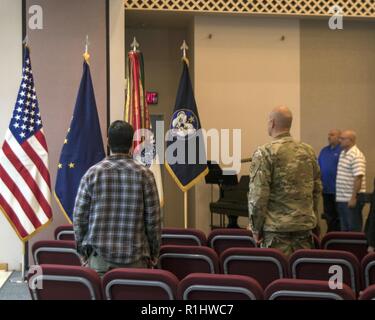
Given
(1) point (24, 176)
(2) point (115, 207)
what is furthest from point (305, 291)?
(1) point (24, 176)

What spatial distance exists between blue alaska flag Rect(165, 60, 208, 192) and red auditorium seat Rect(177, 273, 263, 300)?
3841mm

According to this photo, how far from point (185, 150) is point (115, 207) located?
10.8ft

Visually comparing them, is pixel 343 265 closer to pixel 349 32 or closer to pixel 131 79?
pixel 131 79

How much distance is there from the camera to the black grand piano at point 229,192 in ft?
24.9

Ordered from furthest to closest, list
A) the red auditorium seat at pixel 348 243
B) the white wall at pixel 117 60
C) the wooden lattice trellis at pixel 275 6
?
the wooden lattice trellis at pixel 275 6 < the white wall at pixel 117 60 < the red auditorium seat at pixel 348 243

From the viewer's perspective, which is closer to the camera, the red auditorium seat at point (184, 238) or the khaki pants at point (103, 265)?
the khaki pants at point (103, 265)

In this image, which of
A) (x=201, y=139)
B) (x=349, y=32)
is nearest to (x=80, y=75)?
(x=201, y=139)

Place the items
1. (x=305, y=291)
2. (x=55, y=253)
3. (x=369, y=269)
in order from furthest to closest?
(x=55, y=253) < (x=369, y=269) < (x=305, y=291)

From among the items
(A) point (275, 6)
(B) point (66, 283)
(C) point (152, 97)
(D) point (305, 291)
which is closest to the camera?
(D) point (305, 291)

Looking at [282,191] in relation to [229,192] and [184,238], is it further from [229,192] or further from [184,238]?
[229,192]

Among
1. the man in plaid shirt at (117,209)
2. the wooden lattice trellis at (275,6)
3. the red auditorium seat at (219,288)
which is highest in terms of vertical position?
the wooden lattice trellis at (275,6)

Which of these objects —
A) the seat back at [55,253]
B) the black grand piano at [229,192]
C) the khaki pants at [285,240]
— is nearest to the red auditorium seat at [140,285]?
the seat back at [55,253]

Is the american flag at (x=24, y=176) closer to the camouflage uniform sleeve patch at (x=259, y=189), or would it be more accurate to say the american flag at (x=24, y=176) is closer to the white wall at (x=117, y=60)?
the white wall at (x=117, y=60)

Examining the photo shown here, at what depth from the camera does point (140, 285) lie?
2600mm
